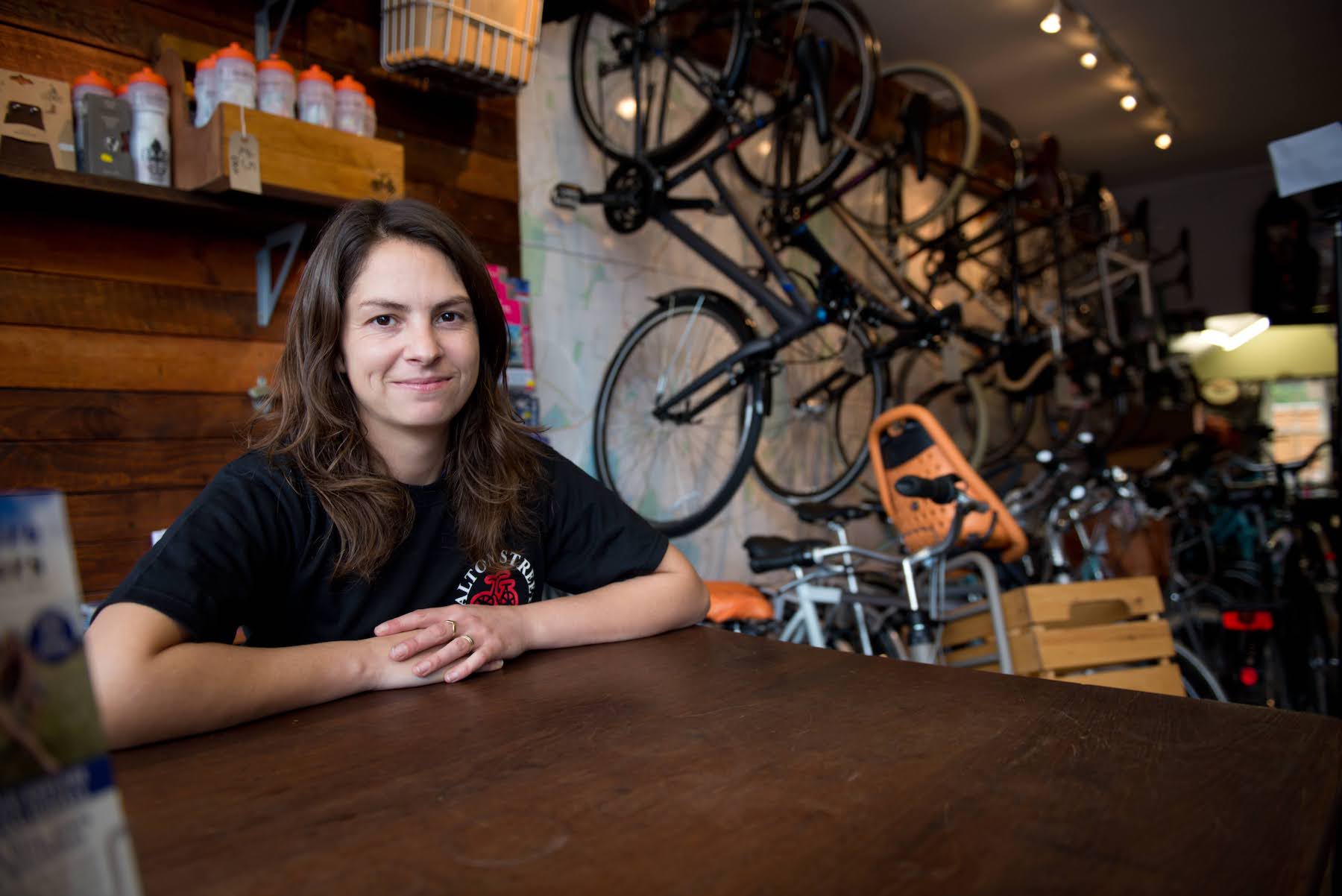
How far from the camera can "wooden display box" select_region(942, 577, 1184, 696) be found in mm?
2072

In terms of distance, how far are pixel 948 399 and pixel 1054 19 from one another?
215cm

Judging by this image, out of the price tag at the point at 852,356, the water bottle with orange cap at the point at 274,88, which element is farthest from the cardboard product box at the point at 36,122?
the price tag at the point at 852,356

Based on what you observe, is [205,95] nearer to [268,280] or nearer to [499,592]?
[268,280]

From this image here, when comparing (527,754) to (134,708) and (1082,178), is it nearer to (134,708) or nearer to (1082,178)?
(134,708)

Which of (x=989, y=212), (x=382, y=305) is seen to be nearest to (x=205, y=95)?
(x=382, y=305)

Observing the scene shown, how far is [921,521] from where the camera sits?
96.5 inches

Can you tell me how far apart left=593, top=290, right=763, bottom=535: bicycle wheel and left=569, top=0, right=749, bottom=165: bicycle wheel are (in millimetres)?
545

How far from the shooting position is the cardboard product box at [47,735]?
0.24m

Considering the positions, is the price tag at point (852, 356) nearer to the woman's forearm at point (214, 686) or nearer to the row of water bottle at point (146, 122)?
the row of water bottle at point (146, 122)

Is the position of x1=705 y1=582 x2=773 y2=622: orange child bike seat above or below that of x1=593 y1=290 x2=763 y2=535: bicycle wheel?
below

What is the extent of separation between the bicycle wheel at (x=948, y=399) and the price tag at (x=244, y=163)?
10.2 feet

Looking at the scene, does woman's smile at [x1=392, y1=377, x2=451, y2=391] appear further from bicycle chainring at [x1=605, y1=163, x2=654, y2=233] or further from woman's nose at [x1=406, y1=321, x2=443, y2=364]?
bicycle chainring at [x1=605, y1=163, x2=654, y2=233]

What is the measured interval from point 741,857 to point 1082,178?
23.7 feet

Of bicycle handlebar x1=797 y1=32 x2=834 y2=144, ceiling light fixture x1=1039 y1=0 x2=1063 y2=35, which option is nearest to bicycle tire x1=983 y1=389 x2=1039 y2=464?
ceiling light fixture x1=1039 y1=0 x2=1063 y2=35
